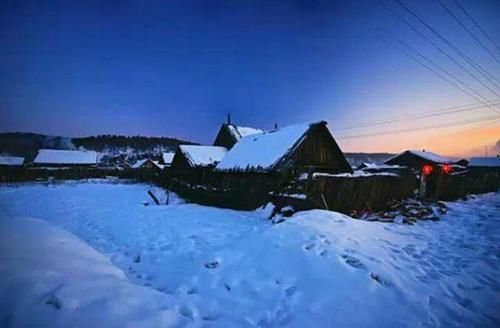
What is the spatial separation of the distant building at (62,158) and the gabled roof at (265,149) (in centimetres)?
5818

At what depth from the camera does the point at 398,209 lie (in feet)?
41.2

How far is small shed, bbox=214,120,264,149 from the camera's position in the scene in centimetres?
3105

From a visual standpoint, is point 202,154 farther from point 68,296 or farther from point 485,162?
point 485,162

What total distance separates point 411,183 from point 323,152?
582 cm

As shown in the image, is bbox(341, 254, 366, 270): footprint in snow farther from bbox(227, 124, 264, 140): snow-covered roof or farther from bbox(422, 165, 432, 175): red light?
bbox(227, 124, 264, 140): snow-covered roof

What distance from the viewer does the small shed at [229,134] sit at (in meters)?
31.0

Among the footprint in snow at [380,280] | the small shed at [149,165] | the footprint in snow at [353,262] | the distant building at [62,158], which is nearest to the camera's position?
the footprint in snow at [380,280]

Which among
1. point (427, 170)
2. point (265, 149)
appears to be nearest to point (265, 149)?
point (265, 149)

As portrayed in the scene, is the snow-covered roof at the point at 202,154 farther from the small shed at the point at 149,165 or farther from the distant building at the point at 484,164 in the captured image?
the distant building at the point at 484,164

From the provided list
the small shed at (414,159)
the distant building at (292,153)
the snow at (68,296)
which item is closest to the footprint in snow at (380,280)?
the snow at (68,296)

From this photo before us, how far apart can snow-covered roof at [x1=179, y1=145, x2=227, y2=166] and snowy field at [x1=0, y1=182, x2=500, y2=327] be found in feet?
56.8

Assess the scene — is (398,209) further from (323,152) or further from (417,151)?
(417,151)

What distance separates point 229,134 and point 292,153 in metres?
15.1

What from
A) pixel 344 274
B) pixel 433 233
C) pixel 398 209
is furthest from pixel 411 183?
pixel 344 274
